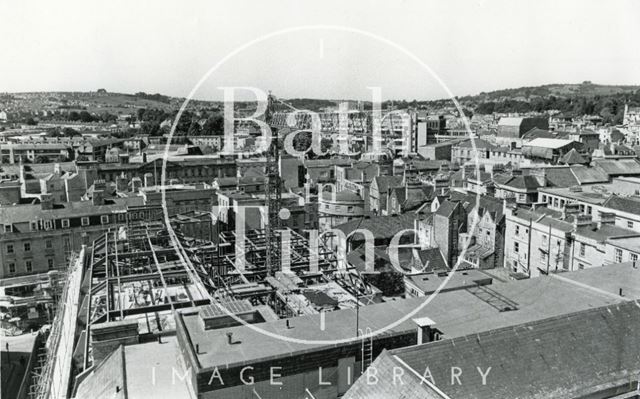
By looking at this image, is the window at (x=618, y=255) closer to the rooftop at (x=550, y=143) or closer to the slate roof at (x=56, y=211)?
the slate roof at (x=56, y=211)

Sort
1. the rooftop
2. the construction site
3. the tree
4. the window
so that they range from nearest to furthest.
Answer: the construction site → the window → the rooftop → the tree

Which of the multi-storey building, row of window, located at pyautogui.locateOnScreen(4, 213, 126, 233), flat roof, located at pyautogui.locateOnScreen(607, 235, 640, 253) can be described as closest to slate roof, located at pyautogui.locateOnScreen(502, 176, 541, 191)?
flat roof, located at pyautogui.locateOnScreen(607, 235, 640, 253)

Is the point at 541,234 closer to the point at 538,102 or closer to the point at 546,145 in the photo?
the point at 546,145

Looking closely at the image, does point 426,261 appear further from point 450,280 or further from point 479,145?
point 479,145

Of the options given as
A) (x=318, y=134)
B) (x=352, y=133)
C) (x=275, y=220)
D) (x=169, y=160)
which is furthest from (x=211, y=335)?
(x=352, y=133)

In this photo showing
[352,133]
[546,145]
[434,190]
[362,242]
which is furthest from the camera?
[352,133]

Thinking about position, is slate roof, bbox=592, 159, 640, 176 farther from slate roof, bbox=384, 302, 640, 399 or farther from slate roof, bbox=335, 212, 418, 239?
slate roof, bbox=384, 302, 640, 399

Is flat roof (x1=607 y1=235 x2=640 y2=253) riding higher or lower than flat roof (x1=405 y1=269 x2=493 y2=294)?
higher
